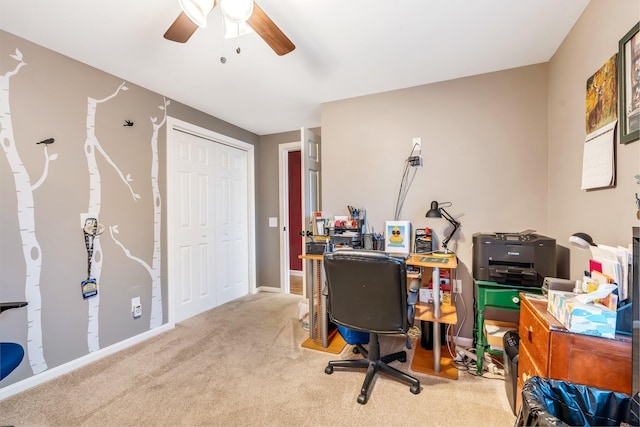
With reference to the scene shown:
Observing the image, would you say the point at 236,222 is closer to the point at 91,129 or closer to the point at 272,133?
the point at 272,133

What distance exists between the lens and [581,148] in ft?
5.57

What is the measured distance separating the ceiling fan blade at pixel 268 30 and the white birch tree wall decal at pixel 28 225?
176cm

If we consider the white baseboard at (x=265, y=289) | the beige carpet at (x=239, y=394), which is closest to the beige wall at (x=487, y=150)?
the beige carpet at (x=239, y=394)

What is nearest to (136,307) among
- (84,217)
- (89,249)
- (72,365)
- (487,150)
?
(72,365)

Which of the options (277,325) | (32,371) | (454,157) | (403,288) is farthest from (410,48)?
(32,371)

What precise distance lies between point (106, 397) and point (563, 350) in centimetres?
257

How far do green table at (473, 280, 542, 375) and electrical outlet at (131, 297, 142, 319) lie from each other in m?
2.91

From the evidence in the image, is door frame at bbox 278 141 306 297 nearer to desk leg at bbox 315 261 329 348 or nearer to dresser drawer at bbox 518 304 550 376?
desk leg at bbox 315 261 329 348

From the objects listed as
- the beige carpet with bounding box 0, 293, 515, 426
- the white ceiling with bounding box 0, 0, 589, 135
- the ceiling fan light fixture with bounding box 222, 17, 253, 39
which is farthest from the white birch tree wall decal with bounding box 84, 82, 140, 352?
the ceiling fan light fixture with bounding box 222, 17, 253, 39

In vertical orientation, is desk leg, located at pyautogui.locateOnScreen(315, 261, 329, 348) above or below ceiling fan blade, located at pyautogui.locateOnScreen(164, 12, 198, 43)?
below

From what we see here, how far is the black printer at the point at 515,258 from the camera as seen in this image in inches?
72.6

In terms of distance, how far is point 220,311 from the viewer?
3.35 meters

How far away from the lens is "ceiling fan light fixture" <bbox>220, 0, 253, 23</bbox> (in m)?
1.23

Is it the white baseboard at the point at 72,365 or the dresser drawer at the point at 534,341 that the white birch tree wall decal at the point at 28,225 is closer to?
the white baseboard at the point at 72,365
